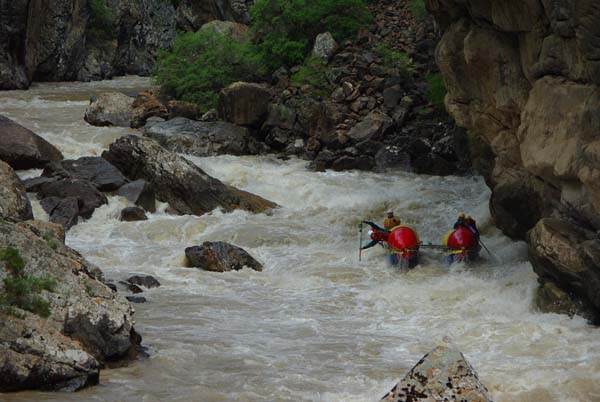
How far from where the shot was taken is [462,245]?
1530 cm

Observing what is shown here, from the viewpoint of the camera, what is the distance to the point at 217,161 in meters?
22.3

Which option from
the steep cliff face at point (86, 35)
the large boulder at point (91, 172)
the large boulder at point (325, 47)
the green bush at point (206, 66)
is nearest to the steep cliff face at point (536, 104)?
the large boulder at point (91, 172)

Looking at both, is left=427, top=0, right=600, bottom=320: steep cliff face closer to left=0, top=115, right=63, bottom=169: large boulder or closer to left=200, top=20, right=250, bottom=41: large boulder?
left=0, top=115, right=63, bottom=169: large boulder

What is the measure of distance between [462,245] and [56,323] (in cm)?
819

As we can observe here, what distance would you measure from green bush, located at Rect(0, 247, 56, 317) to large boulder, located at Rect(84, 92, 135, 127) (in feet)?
51.7

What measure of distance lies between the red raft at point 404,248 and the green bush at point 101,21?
2604 centimetres

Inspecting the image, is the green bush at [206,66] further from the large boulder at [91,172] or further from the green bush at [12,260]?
the green bush at [12,260]

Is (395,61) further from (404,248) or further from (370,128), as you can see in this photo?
(404,248)

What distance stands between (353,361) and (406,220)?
8225mm

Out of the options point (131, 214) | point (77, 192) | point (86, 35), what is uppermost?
point (86, 35)

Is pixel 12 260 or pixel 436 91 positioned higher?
pixel 12 260

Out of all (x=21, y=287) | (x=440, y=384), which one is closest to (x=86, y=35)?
(x=21, y=287)

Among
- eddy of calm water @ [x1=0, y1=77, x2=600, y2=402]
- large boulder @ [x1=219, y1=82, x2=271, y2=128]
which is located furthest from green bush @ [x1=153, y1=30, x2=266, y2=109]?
eddy of calm water @ [x1=0, y1=77, x2=600, y2=402]

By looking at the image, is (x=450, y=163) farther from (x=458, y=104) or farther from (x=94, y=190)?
(x=94, y=190)
